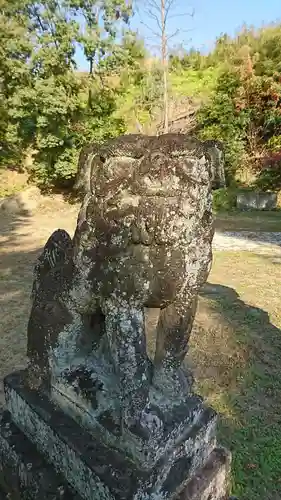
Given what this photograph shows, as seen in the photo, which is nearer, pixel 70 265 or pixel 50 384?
pixel 70 265

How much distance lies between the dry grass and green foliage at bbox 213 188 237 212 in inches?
158

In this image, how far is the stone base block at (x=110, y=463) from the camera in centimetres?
136

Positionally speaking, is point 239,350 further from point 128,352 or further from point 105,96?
point 105,96

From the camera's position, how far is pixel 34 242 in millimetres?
7656

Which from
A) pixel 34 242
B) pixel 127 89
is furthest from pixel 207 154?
pixel 127 89

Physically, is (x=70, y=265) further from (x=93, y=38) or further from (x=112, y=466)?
(x=93, y=38)

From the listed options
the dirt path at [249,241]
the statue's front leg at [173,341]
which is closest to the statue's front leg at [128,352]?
the statue's front leg at [173,341]

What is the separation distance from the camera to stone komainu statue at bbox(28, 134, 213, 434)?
129 centimetres

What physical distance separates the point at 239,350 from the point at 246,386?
452 mm

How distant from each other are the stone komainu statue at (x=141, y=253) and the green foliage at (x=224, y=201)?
9.14 metres

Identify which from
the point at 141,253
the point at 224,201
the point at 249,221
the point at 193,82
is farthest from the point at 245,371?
the point at 193,82

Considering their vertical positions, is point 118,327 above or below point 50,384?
above

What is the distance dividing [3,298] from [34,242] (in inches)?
114

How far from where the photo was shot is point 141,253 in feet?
4.39
